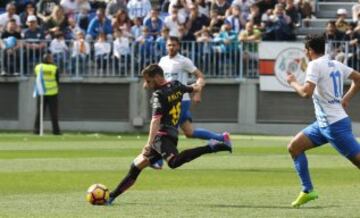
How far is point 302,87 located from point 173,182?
14.6 ft

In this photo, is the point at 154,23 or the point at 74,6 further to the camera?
the point at 74,6

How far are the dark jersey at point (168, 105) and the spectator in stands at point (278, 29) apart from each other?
1667 centimetres

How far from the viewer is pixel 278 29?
31.9 meters

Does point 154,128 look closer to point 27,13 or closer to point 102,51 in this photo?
point 102,51

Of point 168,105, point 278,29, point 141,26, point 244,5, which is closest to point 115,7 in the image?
point 141,26

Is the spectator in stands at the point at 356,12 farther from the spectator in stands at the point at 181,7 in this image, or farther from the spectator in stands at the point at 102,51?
the spectator in stands at the point at 102,51

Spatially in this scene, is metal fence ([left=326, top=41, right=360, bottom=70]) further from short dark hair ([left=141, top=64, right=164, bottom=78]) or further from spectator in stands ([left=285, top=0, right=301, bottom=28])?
short dark hair ([left=141, top=64, right=164, bottom=78])

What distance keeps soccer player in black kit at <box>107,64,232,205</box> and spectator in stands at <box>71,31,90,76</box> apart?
16.6 m

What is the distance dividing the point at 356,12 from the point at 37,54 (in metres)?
Result: 8.53

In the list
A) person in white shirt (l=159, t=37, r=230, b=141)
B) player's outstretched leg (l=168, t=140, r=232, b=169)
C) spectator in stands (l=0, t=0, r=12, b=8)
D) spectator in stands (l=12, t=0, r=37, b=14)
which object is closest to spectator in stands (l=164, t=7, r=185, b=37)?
spectator in stands (l=12, t=0, r=37, b=14)

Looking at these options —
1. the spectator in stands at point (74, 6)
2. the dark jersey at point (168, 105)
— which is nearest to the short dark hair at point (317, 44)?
the dark jersey at point (168, 105)

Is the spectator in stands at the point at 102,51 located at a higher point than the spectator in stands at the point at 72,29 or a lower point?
lower

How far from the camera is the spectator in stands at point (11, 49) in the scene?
32.0m

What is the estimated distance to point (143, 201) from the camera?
50.0 feet
